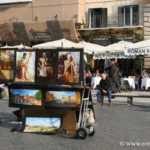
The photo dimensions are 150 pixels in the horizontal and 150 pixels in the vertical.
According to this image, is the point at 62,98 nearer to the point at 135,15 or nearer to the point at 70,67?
the point at 70,67

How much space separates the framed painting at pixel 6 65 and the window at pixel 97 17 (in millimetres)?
24924

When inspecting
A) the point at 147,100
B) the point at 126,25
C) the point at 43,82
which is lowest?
the point at 147,100

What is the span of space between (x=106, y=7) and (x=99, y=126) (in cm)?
2520

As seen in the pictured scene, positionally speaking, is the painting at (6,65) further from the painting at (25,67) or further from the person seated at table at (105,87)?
the person seated at table at (105,87)

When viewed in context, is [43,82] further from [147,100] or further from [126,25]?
[126,25]

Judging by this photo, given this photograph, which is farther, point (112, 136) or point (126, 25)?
point (126, 25)

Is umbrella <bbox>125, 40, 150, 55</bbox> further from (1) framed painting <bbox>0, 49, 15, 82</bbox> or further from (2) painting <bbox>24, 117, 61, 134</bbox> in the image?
(2) painting <bbox>24, 117, 61, 134</bbox>

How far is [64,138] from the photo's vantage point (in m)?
12.3

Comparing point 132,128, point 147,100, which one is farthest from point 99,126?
point 147,100

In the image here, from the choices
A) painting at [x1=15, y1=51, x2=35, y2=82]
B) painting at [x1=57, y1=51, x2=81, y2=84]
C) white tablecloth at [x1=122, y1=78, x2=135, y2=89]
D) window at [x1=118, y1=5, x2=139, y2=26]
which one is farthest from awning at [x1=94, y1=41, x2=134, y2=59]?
painting at [x1=57, y1=51, x2=81, y2=84]

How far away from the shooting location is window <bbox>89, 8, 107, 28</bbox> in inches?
1519

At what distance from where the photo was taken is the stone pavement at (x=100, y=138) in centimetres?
1109

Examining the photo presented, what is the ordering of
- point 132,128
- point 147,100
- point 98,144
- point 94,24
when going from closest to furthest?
point 98,144
point 132,128
point 147,100
point 94,24

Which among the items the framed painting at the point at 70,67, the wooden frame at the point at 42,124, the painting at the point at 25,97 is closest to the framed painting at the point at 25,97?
the painting at the point at 25,97
